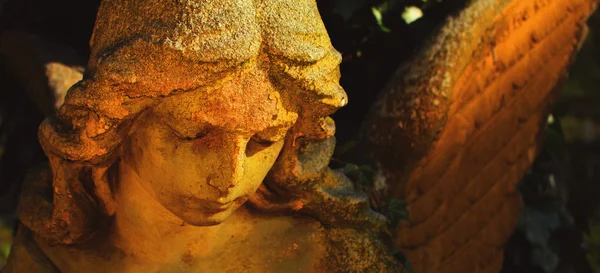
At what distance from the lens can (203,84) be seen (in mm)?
1265

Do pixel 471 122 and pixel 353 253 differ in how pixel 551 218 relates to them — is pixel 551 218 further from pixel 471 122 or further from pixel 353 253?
pixel 353 253

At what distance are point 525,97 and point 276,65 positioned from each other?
41.3 inches

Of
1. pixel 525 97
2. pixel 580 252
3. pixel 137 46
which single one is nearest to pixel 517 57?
pixel 525 97

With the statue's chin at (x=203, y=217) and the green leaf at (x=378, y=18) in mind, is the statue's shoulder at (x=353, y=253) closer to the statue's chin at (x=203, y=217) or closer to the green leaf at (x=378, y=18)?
the statue's chin at (x=203, y=217)

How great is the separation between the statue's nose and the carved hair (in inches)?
3.8

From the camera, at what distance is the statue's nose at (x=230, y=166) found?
132 cm

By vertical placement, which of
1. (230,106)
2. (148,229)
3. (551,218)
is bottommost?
(551,218)

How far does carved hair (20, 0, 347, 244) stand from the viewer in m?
1.25

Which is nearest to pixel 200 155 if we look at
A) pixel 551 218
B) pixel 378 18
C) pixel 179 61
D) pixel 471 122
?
pixel 179 61

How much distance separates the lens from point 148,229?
157cm

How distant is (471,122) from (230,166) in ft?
2.80

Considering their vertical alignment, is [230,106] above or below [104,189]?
above

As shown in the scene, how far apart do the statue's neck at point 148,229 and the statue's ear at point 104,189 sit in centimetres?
1

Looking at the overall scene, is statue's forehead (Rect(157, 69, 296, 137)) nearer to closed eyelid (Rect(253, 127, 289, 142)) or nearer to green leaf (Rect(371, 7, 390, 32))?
closed eyelid (Rect(253, 127, 289, 142))
